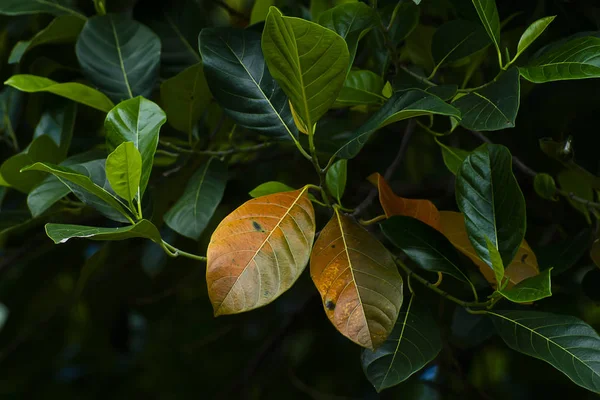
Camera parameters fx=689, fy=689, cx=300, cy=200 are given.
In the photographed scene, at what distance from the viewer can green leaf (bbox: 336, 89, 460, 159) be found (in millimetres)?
592

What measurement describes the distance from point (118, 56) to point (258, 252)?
43 cm

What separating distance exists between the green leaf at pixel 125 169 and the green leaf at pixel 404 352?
11.5 inches

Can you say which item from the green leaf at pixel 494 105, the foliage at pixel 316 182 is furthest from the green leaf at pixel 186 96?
the green leaf at pixel 494 105

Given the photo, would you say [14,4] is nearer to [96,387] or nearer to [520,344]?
[520,344]

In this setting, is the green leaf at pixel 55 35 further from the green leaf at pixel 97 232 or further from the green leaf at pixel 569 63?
the green leaf at pixel 569 63

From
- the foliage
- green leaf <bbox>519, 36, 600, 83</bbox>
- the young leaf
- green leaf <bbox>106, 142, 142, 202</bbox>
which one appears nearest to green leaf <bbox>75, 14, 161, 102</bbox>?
the foliage

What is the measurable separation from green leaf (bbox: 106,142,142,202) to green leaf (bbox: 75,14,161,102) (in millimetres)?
256

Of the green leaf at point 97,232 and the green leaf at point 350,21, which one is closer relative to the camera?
the green leaf at point 97,232

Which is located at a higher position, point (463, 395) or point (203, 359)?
point (463, 395)

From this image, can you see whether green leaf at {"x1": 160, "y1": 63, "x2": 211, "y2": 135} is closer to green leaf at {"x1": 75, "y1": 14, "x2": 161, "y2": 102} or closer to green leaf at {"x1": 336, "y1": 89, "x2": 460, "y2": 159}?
green leaf at {"x1": 75, "y1": 14, "x2": 161, "y2": 102}

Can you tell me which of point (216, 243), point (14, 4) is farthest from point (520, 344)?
point (14, 4)

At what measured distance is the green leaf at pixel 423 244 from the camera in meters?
0.74

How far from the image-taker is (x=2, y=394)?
1.75 m

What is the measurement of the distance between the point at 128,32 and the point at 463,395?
86 cm
